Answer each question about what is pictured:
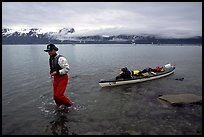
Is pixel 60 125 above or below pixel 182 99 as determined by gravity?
below

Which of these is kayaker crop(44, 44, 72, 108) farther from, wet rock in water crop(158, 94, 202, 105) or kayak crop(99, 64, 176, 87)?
kayak crop(99, 64, 176, 87)

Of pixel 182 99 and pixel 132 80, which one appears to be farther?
pixel 132 80

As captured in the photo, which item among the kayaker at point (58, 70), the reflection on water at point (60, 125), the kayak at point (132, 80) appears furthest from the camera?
the kayak at point (132, 80)

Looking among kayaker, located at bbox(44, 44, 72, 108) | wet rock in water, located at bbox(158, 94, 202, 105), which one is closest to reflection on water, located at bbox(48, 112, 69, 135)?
kayaker, located at bbox(44, 44, 72, 108)

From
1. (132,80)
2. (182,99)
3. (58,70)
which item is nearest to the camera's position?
(58,70)

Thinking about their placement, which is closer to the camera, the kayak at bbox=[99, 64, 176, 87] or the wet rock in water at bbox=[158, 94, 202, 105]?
the wet rock in water at bbox=[158, 94, 202, 105]

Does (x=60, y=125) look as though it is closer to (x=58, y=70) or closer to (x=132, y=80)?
(x=58, y=70)

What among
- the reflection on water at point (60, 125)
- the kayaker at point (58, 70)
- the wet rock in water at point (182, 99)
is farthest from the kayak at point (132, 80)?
the reflection on water at point (60, 125)

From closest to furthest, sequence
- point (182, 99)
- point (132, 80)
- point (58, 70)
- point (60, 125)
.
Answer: point (60, 125) < point (58, 70) < point (182, 99) < point (132, 80)

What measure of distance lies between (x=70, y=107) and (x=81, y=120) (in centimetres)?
229

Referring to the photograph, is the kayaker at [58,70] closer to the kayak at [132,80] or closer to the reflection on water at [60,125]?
the reflection on water at [60,125]

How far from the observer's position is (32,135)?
10000 millimetres

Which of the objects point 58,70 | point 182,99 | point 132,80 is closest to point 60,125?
point 58,70

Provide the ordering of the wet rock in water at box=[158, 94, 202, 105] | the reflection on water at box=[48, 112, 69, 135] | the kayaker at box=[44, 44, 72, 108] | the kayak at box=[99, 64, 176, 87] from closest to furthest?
the reflection on water at box=[48, 112, 69, 135], the kayaker at box=[44, 44, 72, 108], the wet rock in water at box=[158, 94, 202, 105], the kayak at box=[99, 64, 176, 87]
